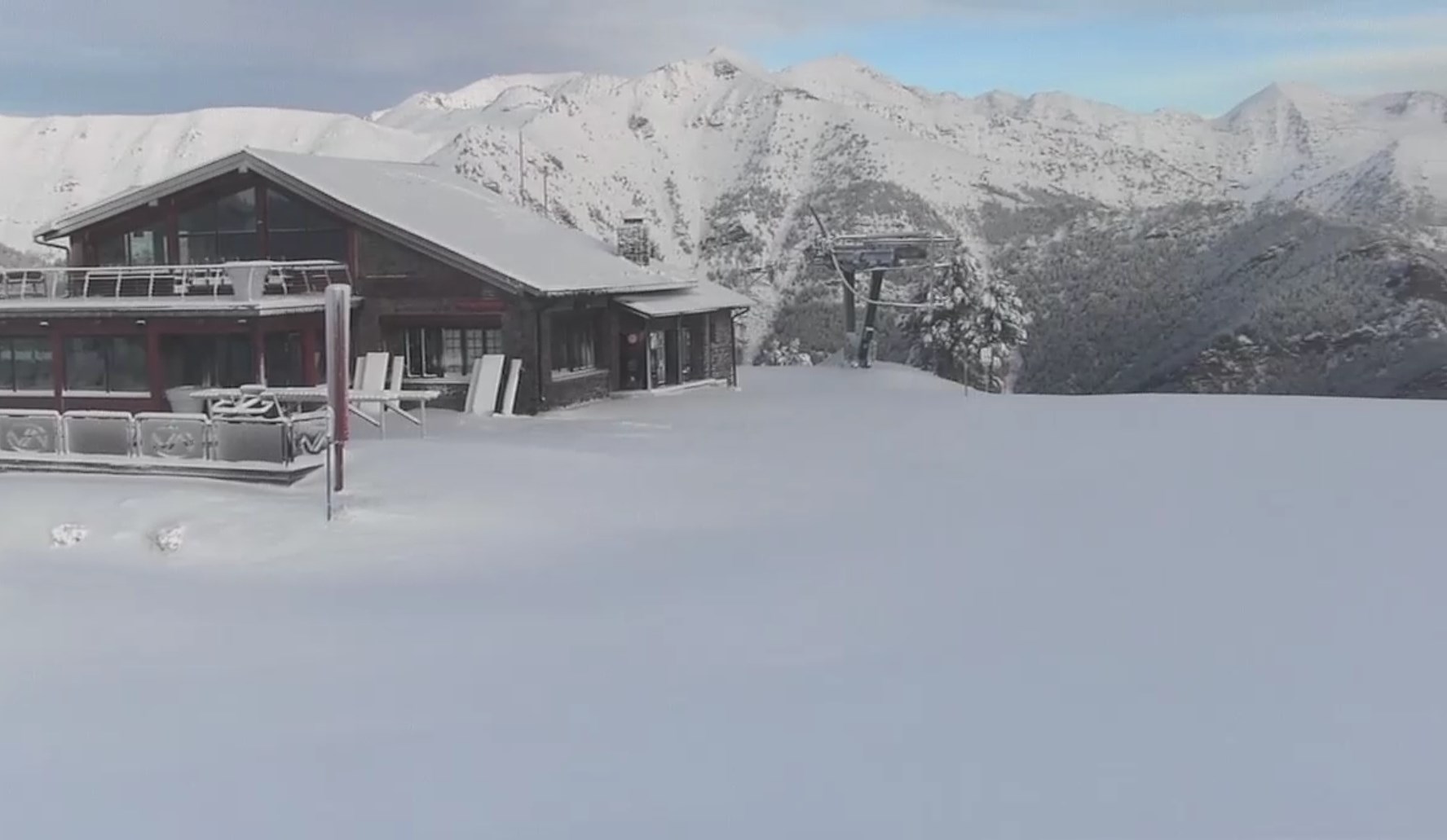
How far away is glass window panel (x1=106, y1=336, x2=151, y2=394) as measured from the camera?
23047mm

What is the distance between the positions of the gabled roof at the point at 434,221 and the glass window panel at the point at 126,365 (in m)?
4.40

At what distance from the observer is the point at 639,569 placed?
11.7m

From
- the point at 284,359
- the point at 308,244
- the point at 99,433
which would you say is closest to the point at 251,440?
the point at 99,433

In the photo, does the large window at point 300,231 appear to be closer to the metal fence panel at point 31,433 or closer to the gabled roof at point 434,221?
the gabled roof at point 434,221

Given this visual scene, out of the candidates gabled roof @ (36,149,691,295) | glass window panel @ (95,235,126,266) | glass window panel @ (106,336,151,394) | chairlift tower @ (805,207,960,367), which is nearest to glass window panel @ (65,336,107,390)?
glass window panel @ (106,336,151,394)

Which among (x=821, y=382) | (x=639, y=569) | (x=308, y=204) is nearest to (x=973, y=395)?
(x=821, y=382)

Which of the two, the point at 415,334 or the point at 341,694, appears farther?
the point at 415,334

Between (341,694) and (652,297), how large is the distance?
23.7m

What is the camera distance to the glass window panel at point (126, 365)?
23.0m

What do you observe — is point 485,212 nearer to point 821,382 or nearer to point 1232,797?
point 821,382

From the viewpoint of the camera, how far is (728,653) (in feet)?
29.8

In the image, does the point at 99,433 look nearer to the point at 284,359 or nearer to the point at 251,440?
the point at 251,440

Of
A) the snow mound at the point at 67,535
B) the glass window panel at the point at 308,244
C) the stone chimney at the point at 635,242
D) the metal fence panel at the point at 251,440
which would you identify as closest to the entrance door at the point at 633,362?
the stone chimney at the point at 635,242

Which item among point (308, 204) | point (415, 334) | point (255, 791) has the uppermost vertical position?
point (308, 204)
